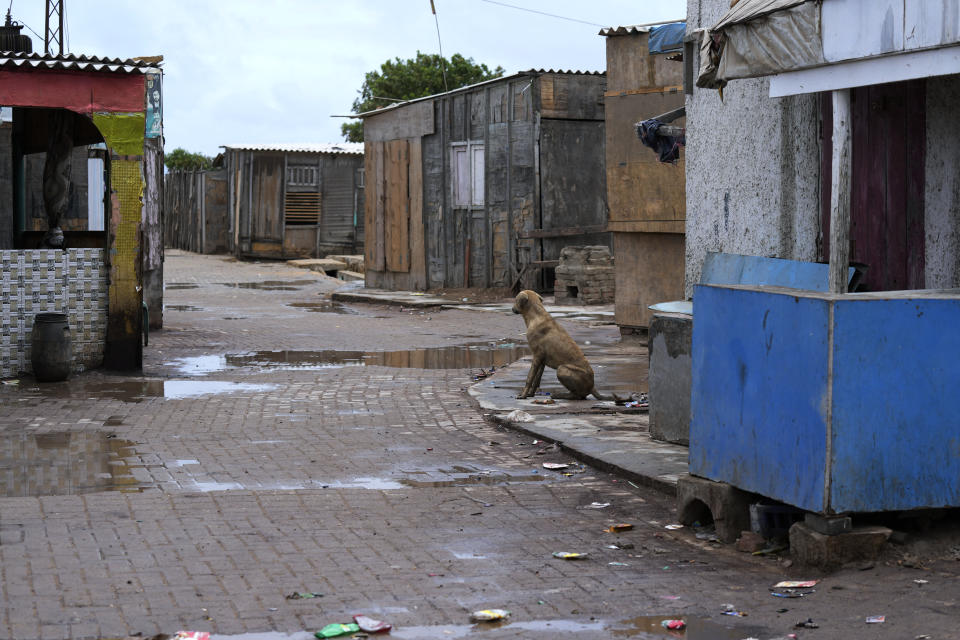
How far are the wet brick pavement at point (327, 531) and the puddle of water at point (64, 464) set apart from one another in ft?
0.10

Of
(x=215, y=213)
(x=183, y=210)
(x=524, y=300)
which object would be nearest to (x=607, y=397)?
(x=524, y=300)

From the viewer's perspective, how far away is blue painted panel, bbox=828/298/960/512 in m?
5.44

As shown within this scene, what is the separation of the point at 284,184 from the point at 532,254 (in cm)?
1657

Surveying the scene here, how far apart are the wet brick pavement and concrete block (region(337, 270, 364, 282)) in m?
22.0

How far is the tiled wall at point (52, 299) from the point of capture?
41.5ft

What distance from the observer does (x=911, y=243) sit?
7.41 m

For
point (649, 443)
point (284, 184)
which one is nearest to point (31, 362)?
point (649, 443)

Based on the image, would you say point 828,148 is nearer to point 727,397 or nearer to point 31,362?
point 727,397

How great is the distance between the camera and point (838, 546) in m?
5.54

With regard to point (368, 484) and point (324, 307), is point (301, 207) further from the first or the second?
point (368, 484)

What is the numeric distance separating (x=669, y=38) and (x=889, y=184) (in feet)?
20.7

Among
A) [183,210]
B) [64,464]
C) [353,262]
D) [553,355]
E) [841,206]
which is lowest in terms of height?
[64,464]

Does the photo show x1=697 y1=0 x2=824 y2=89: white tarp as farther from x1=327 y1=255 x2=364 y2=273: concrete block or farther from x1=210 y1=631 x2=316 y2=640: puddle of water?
x1=327 y1=255 x2=364 y2=273: concrete block

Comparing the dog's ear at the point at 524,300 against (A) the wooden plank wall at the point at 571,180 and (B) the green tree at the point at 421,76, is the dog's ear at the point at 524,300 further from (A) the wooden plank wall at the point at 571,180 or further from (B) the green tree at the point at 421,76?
(B) the green tree at the point at 421,76
